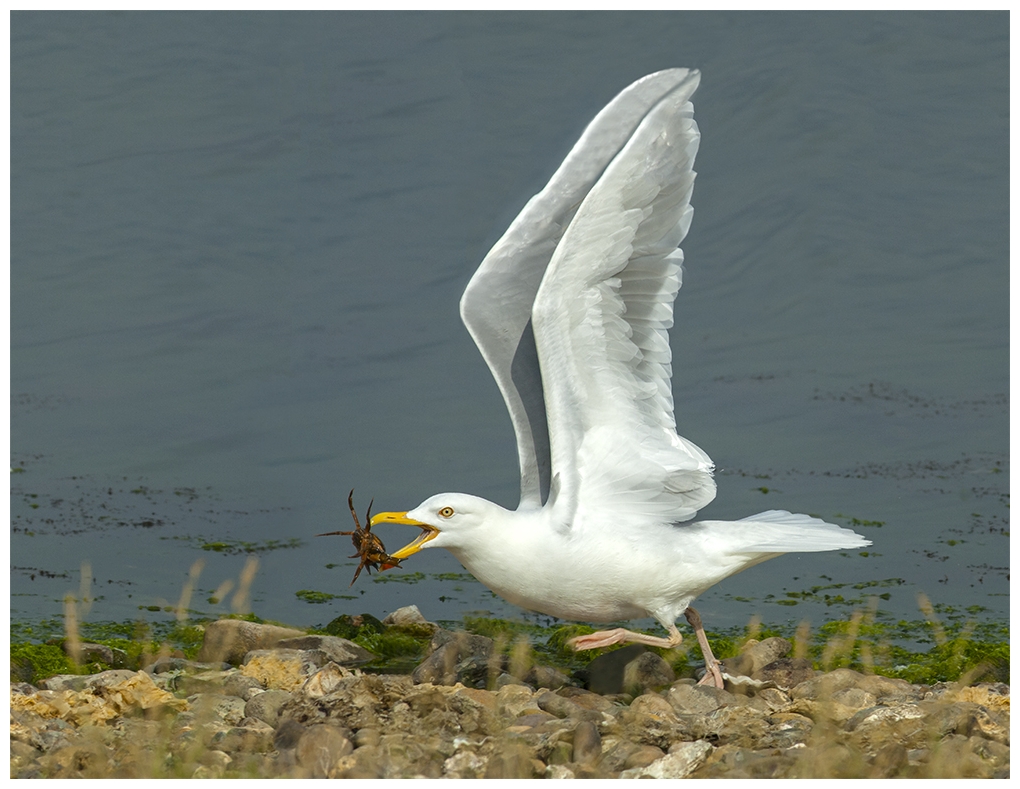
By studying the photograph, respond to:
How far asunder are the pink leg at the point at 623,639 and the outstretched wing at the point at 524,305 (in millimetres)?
780

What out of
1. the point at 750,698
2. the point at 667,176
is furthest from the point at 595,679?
the point at 667,176

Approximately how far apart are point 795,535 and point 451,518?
1.88 meters

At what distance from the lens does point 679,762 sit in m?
6.43

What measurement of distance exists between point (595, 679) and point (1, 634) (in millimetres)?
3090

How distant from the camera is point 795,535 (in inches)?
313

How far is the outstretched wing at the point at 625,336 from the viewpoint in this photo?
7.08 meters

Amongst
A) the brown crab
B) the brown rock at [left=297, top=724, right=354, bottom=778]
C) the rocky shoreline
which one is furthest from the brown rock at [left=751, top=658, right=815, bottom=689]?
the brown rock at [left=297, top=724, right=354, bottom=778]

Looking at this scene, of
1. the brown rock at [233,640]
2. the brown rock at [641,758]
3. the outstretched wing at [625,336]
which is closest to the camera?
the brown rock at [641,758]

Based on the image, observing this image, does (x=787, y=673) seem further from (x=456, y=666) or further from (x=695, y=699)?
(x=456, y=666)

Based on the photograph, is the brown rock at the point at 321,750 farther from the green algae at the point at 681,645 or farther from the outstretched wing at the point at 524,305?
the outstretched wing at the point at 524,305

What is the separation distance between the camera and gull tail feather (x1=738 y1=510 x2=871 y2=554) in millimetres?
7818

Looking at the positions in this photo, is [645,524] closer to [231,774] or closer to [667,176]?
[667,176]

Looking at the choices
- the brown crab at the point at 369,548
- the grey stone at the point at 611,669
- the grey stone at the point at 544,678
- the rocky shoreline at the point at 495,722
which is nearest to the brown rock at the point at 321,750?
the rocky shoreline at the point at 495,722

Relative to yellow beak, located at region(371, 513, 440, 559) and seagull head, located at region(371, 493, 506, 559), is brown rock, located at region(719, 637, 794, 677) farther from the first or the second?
A: yellow beak, located at region(371, 513, 440, 559)
